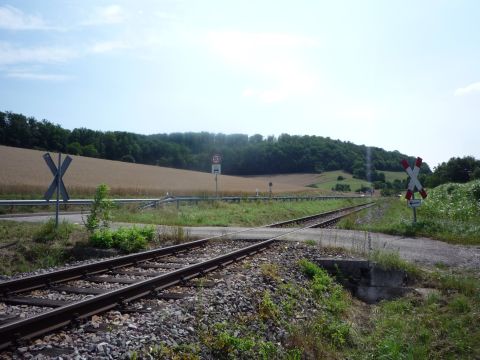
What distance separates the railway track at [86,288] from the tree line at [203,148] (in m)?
47.2

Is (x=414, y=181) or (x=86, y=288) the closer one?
(x=86, y=288)

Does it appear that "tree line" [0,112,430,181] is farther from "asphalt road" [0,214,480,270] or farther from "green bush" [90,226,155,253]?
"green bush" [90,226,155,253]

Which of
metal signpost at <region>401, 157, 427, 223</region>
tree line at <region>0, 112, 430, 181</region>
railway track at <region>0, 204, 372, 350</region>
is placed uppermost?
tree line at <region>0, 112, 430, 181</region>

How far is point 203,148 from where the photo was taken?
8844 centimetres

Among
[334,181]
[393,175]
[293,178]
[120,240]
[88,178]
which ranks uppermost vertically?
[393,175]

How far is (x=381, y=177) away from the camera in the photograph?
197 feet

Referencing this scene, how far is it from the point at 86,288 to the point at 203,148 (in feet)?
267

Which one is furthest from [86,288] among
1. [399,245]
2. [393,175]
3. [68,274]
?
[393,175]

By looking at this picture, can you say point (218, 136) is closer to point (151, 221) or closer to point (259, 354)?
point (151, 221)

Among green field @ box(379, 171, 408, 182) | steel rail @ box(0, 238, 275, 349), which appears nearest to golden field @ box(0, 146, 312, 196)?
green field @ box(379, 171, 408, 182)

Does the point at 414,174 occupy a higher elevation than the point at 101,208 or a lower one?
higher

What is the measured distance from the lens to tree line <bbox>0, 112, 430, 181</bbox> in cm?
5847

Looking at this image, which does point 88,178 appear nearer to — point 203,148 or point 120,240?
point 120,240

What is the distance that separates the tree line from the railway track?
47.2 metres
